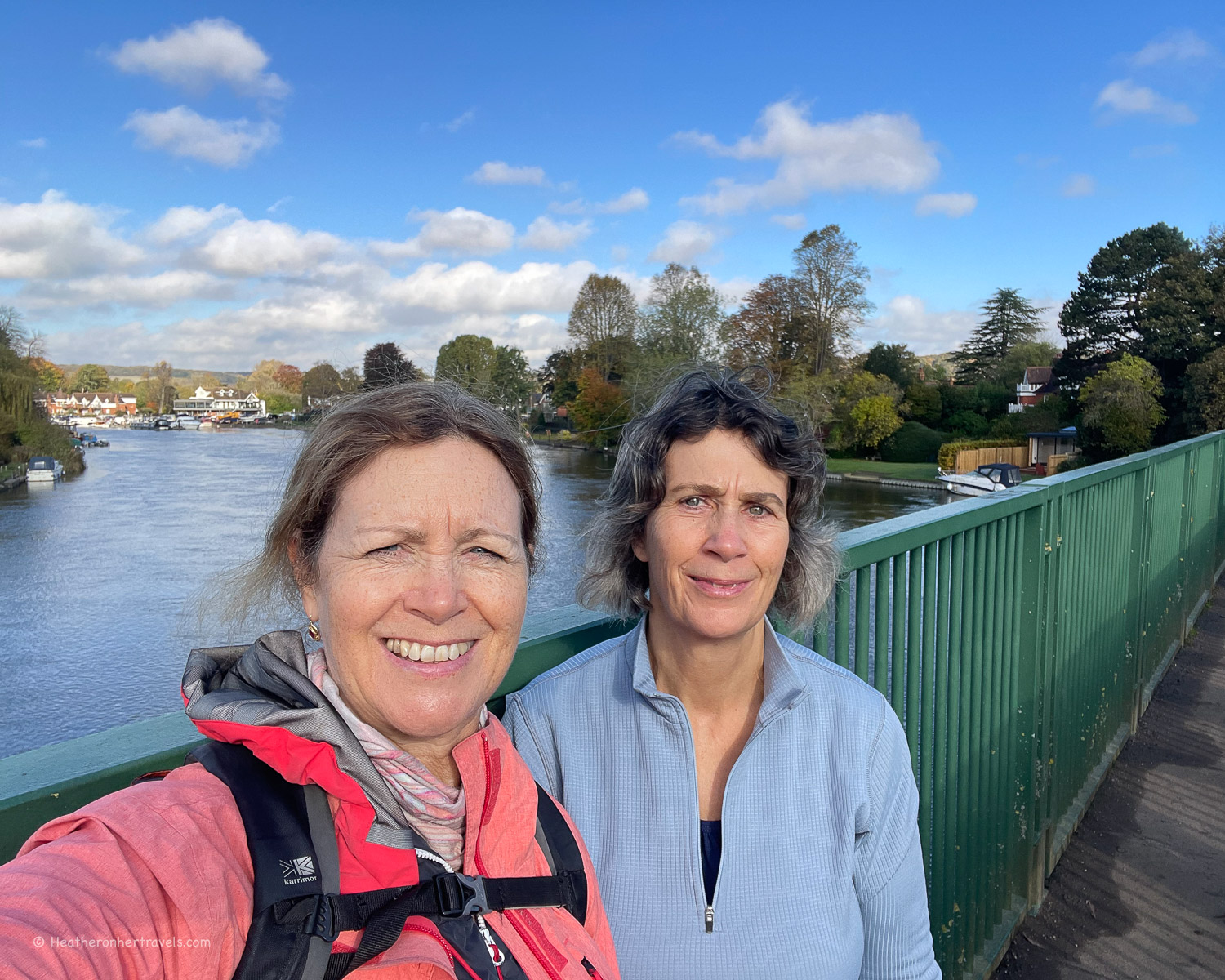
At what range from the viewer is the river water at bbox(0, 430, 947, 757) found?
19.0m

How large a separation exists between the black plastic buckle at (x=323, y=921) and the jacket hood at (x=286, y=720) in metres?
0.10

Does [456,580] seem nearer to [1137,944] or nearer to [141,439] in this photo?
[1137,944]

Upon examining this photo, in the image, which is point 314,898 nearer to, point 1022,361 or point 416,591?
point 416,591

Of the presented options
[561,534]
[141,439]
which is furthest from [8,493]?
[141,439]

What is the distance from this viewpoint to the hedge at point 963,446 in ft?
145

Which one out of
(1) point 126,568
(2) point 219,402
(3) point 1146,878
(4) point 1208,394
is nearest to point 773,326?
(4) point 1208,394

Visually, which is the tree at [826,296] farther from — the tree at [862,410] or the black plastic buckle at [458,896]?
the black plastic buckle at [458,896]

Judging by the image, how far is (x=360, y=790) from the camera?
96 centimetres

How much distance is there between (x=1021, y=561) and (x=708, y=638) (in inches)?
67.0

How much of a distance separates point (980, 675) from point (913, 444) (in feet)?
168

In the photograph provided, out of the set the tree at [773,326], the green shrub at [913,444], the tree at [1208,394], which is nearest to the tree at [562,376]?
the tree at [773,326]

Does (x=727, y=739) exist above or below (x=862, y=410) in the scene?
above

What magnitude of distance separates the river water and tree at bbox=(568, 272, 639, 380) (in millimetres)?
16341

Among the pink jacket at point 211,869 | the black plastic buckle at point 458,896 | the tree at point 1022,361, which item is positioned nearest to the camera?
the pink jacket at point 211,869
